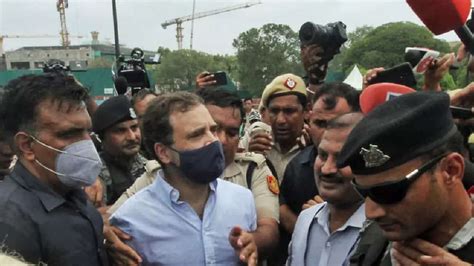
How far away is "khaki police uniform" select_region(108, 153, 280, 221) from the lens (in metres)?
2.79

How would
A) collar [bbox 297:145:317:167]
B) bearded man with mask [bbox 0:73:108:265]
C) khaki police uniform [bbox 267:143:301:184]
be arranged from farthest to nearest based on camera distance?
khaki police uniform [bbox 267:143:301:184] < collar [bbox 297:145:317:167] < bearded man with mask [bbox 0:73:108:265]

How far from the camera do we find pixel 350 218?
2314 mm

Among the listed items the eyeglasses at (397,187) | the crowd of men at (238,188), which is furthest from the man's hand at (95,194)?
the eyeglasses at (397,187)

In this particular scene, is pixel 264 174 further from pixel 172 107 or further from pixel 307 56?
pixel 307 56

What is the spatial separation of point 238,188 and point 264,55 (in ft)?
117

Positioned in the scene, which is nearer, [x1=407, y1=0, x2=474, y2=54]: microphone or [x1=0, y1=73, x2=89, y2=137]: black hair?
[x1=407, y1=0, x2=474, y2=54]: microphone

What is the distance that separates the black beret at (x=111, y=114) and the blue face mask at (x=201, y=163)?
1.43 meters

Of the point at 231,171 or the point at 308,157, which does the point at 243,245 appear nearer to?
the point at 231,171

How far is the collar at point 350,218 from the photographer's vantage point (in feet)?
7.48

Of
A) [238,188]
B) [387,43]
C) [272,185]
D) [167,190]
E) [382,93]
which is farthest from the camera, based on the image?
[387,43]

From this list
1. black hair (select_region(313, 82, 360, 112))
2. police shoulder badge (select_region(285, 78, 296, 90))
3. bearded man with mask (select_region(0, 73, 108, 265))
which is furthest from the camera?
police shoulder badge (select_region(285, 78, 296, 90))

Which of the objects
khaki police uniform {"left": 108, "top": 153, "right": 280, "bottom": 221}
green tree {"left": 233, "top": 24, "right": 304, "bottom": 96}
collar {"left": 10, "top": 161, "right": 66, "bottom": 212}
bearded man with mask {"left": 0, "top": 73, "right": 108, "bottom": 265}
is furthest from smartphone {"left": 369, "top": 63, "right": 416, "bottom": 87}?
green tree {"left": 233, "top": 24, "right": 304, "bottom": 96}

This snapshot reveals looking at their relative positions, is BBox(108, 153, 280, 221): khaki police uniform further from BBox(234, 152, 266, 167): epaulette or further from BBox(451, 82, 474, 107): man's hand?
BBox(451, 82, 474, 107): man's hand

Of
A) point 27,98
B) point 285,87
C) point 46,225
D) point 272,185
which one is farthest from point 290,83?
point 46,225
